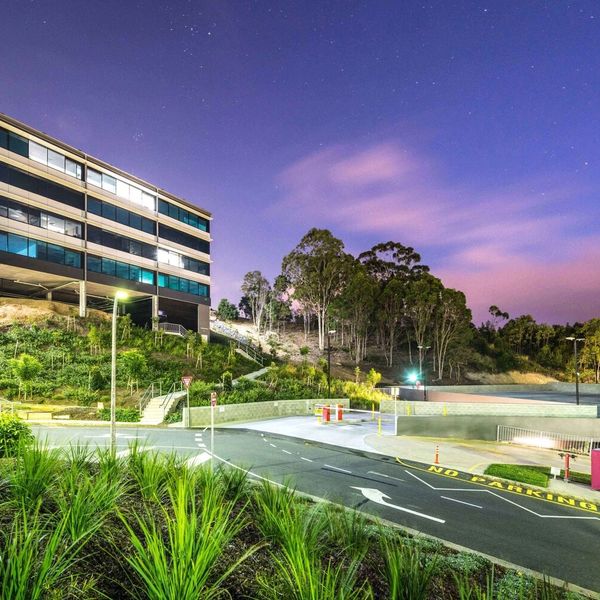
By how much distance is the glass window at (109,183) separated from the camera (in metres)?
47.9

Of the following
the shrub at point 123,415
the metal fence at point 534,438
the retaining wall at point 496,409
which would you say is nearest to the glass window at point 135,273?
the shrub at point 123,415

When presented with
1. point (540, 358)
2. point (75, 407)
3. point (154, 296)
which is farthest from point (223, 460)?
point (540, 358)

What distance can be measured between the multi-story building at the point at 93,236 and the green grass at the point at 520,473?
1613 inches

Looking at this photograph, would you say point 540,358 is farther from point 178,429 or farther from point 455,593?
point 455,593

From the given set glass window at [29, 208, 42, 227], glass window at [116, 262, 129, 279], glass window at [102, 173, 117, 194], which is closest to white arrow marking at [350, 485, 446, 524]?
glass window at [29, 208, 42, 227]

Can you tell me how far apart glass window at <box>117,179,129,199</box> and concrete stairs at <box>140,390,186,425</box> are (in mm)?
28306

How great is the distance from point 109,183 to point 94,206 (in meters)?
3.82

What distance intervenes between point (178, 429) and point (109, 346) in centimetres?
1737

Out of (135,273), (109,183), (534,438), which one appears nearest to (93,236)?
(135,273)

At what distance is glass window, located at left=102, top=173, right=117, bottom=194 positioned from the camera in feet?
157

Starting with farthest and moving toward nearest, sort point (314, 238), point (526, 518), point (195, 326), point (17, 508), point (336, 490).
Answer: point (314, 238), point (195, 326), point (336, 490), point (526, 518), point (17, 508)

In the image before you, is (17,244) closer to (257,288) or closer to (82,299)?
(82,299)

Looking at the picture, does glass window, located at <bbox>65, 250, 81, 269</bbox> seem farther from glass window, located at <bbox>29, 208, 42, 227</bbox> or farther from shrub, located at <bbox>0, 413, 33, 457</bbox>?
shrub, located at <bbox>0, 413, 33, 457</bbox>

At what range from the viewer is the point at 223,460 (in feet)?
55.3
